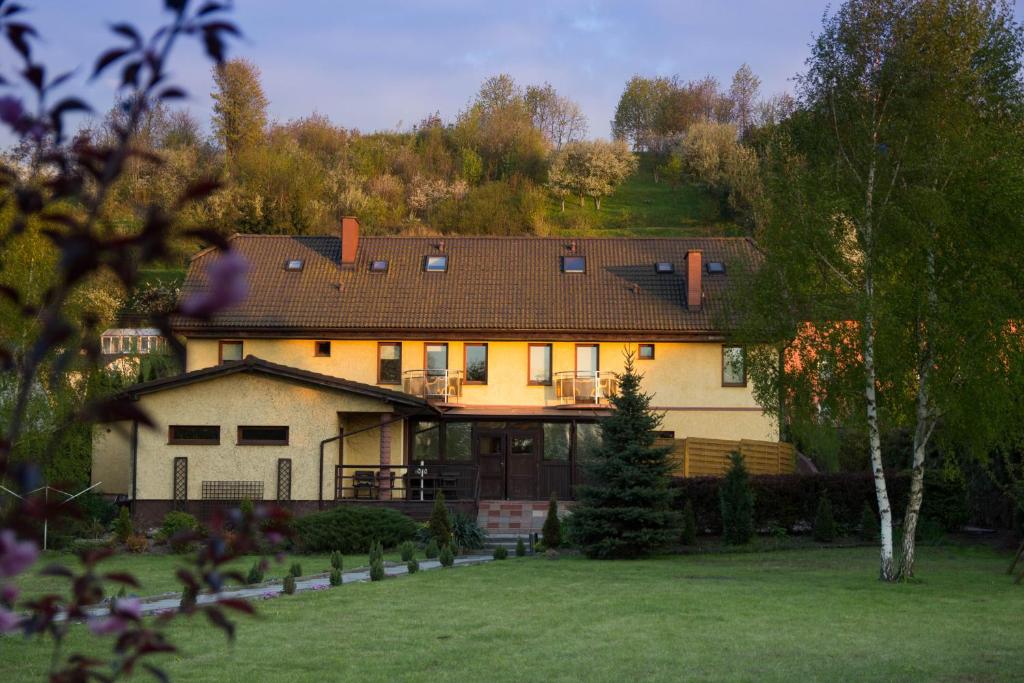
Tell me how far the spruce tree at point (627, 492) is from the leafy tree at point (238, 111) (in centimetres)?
5967

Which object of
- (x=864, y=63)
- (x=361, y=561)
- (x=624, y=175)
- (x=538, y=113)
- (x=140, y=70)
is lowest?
(x=361, y=561)

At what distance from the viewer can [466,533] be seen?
2594 cm

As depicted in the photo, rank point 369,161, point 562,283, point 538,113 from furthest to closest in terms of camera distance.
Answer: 1. point 538,113
2. point 369,161
3. point 562,283

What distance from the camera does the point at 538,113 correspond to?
92938 mm

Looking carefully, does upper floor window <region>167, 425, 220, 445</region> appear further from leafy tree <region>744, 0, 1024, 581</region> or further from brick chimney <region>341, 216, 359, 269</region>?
leafy tree <region>744, 0, 1024, 581</region>

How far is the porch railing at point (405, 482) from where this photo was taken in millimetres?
30297

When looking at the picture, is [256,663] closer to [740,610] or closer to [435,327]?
[740,610]

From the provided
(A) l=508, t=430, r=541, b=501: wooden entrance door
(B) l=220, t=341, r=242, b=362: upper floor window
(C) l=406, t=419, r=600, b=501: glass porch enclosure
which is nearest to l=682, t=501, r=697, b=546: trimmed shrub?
(C) l=406, t=419, r=600, b=501: glass porch enclosure

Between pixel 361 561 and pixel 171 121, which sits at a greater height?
pixel 171 121

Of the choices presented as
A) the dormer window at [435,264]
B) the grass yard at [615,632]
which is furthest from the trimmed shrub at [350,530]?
the dormer window at [435,264]

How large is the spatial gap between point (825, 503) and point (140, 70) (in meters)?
25.7

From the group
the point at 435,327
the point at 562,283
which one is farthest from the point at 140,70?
the point at 562,283

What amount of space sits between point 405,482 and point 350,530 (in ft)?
25.9

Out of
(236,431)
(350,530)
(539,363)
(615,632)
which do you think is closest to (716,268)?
(539,363)
